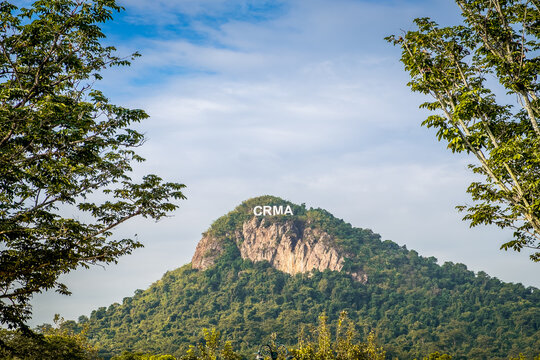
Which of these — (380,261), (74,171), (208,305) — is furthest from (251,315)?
(74,171)

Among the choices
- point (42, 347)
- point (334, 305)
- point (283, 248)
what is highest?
point (283, 248)

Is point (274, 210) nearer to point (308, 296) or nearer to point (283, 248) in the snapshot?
point (283, 248)

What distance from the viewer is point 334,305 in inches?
4488

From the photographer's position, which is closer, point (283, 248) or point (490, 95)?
point (490, 95)

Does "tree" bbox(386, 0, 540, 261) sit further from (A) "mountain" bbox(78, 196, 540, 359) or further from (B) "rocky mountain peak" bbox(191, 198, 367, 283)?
(B) "rocky mountain peak" bbox(191, 198, 367, 283)

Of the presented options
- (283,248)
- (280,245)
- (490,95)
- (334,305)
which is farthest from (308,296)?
(490,95)

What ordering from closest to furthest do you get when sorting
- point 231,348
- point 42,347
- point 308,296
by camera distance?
point 231,348, point 42,347, point 308,296

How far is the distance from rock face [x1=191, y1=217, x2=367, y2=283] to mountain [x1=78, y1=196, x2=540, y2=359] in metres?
0.30

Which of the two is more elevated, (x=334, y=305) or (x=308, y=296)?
(x=308, y=296)

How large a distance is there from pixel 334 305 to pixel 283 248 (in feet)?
88.0

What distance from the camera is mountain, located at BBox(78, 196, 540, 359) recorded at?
3255 inches

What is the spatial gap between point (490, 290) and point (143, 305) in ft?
280

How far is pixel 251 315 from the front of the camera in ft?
350

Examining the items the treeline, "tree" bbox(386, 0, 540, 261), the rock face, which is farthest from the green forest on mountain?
"tree" bbox(386, 0, 540, 261)
